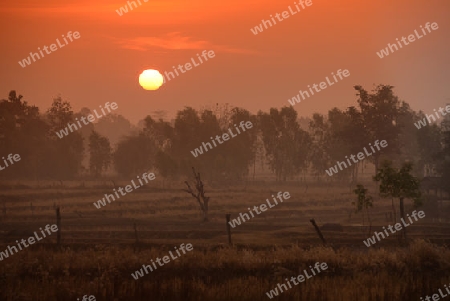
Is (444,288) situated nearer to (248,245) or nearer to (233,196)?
(248,245)

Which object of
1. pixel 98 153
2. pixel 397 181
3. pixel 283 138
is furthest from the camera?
pixel 283 138

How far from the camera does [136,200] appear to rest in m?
82.6

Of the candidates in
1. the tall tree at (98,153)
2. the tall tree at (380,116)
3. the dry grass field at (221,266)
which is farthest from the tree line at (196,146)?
the dry grass field at (221,266)

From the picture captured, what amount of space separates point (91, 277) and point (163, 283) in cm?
392

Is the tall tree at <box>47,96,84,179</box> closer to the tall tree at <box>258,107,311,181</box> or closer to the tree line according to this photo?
the tree line

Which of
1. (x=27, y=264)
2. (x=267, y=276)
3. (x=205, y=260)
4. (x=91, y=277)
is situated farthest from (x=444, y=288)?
(x=27, y=264)

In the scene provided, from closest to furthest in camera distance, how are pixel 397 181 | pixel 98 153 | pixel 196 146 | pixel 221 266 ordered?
pixel 221 266
pixel 397 181
pixel 98 153
pixel 196 146

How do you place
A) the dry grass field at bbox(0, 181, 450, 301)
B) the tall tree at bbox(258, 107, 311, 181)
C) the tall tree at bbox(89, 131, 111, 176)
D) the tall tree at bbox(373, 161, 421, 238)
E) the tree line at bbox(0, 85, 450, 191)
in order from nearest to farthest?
the dry grass field at bbox(0, 181, 450, 301)
the tall tree at bbox(373, 161, 421, 238)
the tree line at bbox(0, 85, 450, 191)
the tall tree at bbox(89, 131, 111, 176)
the tall tree at bbox(258, 107, 311, 181)

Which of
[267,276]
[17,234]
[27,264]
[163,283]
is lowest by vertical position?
[267,276]

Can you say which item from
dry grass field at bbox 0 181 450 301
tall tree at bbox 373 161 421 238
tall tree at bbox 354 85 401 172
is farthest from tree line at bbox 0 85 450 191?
tall tree at bbox 373 161 421 238

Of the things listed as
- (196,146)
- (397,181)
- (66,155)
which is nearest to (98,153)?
(66,155)

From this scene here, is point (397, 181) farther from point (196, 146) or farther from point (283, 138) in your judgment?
point (196, 146)

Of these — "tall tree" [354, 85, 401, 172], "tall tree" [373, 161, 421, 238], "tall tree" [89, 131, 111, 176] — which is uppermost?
"tall tree" [89, 131, 111, 176]

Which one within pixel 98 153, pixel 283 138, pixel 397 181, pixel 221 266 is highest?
pixel 98 153
